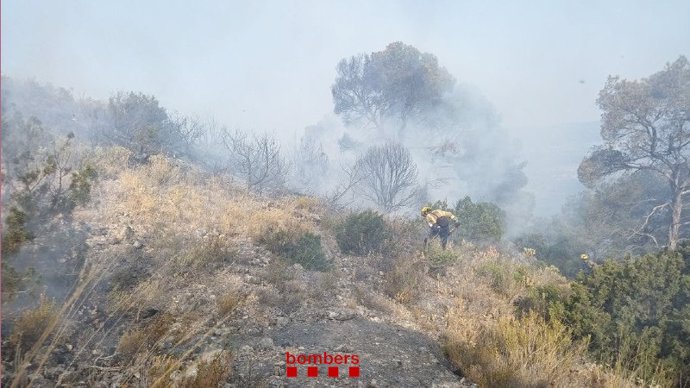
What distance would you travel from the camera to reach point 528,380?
10.2 feet

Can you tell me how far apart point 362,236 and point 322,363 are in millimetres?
4396

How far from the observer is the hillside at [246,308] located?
291cm

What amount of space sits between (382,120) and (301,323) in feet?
60.3

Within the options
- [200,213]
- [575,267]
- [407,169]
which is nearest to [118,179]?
[200,213]

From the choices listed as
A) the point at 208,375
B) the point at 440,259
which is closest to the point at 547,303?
the point at 440,259

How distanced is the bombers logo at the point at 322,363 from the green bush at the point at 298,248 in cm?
276

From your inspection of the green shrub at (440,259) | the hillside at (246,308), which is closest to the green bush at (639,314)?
the hillside at (246,308)

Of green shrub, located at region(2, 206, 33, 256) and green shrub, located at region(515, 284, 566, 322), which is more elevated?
green shrub, located at region(2, 206, 33, 256)

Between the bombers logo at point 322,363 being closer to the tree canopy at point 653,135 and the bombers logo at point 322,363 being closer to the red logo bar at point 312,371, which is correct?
the red logo bar at point 312,371

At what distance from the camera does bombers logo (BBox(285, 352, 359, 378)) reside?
3.12m

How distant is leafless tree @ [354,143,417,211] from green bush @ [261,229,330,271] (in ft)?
26.2

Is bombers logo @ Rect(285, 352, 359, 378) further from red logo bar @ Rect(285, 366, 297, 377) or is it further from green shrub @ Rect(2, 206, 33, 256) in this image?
green shrub @ Rect(2, 206, 33, 256)

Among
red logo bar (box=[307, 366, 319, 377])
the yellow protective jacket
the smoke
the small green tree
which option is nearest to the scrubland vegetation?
red logo bar (box=[307, 366, 319, 377])

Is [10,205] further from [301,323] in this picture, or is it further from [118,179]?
[118,179]
